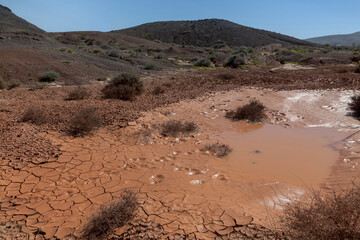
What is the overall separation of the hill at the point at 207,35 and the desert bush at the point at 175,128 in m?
50.8

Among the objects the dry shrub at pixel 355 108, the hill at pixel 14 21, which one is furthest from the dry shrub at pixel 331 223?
the hill at pixel 14 21

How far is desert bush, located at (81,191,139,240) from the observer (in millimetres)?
2744

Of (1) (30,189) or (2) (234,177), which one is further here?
(2) (234,177)

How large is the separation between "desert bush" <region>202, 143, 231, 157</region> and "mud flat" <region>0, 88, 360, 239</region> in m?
0.19

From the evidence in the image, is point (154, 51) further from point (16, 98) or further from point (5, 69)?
point (16, 98)

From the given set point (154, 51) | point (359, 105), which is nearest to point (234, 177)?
point (359, 105)

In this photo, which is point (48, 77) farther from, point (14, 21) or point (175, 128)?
point (14, 21)

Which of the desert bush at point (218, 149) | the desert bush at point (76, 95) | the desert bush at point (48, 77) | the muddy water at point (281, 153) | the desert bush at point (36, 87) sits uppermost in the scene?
the desert bush at point (48, 77)

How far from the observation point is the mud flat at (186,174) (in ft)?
9.95

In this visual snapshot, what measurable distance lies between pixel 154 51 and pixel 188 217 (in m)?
31.9

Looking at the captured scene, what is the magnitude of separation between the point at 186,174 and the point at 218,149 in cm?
131

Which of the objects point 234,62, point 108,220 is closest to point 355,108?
point 108,220

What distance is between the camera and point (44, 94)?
9484 mm

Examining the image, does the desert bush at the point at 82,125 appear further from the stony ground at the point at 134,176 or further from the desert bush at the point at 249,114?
the desert bush at the point at 249,114
